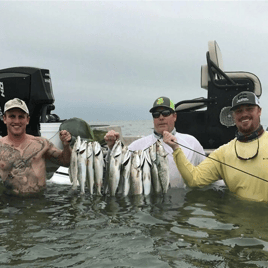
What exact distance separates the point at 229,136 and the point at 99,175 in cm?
498

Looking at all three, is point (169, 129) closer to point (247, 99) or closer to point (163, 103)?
point (163, 103)

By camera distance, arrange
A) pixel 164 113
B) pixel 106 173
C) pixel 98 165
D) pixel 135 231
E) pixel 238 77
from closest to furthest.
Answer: pixel 135 231
pixel 98 165
pixel 106 173
pixel 164 113
pixel 238 77

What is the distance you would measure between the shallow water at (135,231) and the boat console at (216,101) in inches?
137

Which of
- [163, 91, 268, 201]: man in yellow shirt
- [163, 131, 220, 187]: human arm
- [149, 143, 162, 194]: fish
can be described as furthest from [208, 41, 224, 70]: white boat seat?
[149, 143, 162, 194]: fish

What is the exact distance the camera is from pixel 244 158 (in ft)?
17.2

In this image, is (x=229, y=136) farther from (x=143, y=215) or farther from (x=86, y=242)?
(x=86, y=242)

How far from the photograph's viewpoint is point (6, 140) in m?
5.98

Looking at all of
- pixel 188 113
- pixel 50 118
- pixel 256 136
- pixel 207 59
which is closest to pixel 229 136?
pixel 188 113

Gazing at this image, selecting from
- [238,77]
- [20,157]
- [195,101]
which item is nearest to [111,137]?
[20,157]

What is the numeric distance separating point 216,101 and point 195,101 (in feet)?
1.81

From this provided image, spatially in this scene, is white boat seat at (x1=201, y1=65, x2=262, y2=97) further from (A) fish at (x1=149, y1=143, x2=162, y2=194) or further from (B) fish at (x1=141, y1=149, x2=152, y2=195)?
(B) fish at (x1=141, y1=149, x2=152, y2=195)

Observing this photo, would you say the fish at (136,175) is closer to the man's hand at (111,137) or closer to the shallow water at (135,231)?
the shallow water at (135,231)

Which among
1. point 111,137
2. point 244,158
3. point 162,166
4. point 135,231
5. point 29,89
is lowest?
point 135,231

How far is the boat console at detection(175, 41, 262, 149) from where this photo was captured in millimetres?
9242
